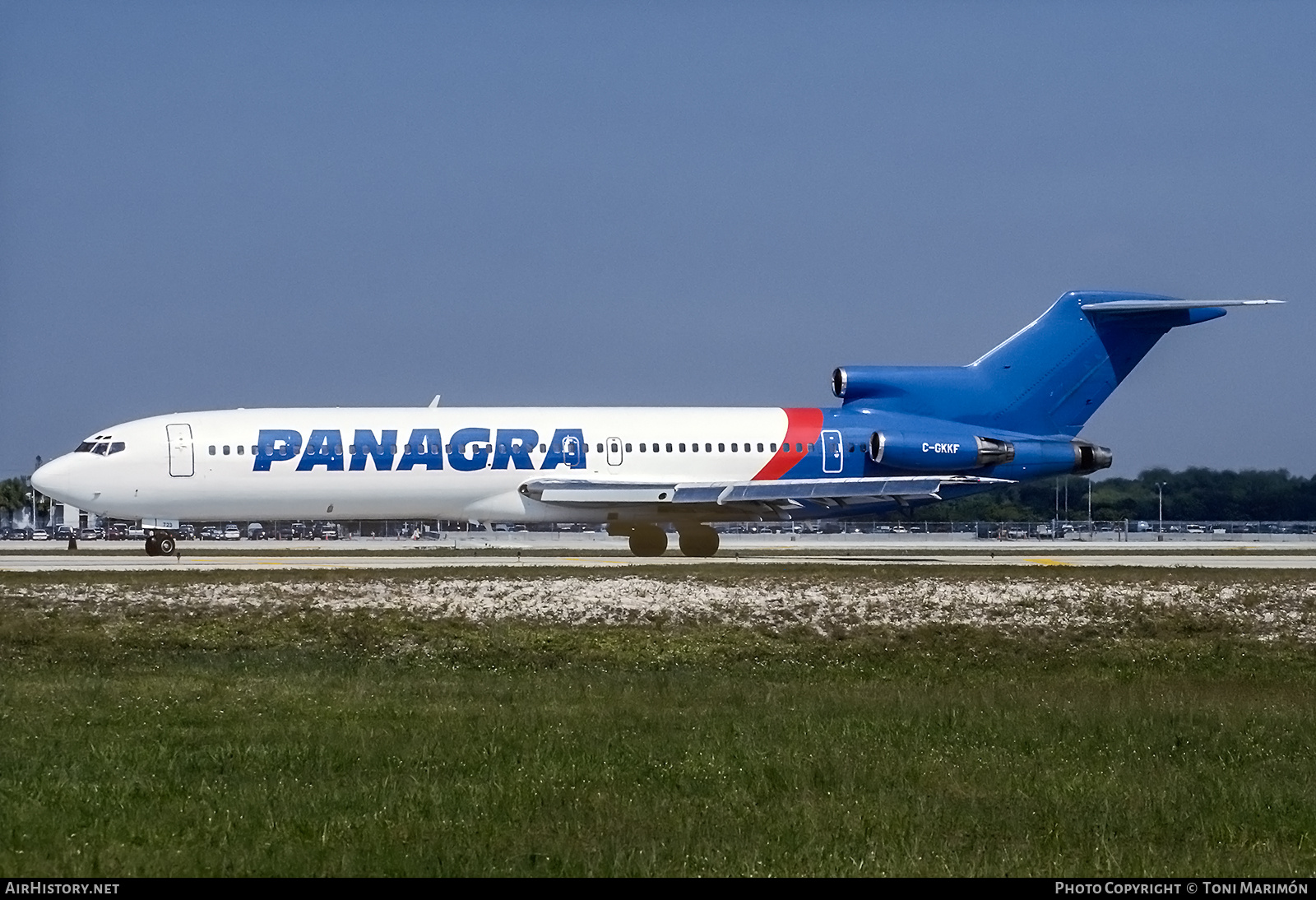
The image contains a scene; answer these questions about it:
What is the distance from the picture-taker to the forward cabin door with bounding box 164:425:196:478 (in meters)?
42.2

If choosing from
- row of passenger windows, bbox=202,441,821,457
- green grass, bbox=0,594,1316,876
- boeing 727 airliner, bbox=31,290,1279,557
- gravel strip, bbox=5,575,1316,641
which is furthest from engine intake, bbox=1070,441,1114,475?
green grass, bbox=0,594,1316,876

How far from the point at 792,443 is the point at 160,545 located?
60.0 feet

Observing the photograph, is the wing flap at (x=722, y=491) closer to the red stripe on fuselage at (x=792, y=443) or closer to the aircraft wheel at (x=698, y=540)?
the red stripe on fuselage at (x=792, y=443)

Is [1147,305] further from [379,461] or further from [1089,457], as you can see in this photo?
[379,461]

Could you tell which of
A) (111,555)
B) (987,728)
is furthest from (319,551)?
(987,728)

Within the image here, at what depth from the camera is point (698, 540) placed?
45.5m

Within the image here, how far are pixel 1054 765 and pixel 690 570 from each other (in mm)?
20471

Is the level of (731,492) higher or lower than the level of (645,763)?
higher

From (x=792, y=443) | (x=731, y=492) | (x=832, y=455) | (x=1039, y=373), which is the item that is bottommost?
(x=731, y=492)

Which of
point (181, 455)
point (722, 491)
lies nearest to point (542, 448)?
point (722, 491)

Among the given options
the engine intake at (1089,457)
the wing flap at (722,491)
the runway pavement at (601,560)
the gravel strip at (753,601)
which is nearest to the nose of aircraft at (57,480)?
the runway pavement at (601,560)

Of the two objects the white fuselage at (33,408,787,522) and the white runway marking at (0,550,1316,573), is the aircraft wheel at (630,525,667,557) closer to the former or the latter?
the white runway marking at (0,550,1316,573)

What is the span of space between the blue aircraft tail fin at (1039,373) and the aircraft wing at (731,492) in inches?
154

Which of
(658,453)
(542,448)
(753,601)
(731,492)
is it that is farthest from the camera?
(658,453)
